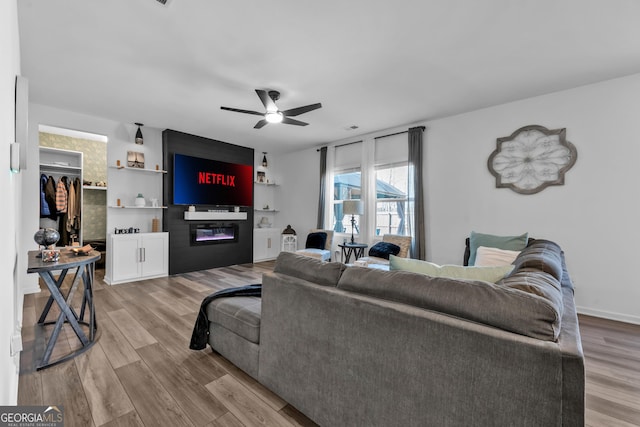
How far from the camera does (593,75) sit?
3.01 metres

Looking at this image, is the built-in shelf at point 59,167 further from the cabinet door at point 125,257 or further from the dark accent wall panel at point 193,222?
the cabinet door at point 125,257

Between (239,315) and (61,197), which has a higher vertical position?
(61,197)

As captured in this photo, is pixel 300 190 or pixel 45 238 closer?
pixel 45 238

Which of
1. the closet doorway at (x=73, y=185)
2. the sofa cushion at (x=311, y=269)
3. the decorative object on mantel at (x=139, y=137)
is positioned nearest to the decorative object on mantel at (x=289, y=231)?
the decorative object on mantel at (x=139, y=137)

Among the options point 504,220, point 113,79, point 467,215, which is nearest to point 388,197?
point 467,215

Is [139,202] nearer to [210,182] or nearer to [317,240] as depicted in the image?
[210,182]

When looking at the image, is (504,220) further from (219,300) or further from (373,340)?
(219,300)

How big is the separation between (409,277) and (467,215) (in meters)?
3.35

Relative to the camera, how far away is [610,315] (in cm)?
312

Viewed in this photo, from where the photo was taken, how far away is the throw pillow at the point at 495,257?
2.76 metres

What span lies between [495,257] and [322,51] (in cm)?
273

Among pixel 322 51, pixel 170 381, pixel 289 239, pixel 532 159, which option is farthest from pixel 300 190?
pixel 170 381

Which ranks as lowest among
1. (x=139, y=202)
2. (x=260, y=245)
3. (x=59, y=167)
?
(x=260, y=245)

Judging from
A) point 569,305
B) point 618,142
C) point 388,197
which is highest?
point 618,142
